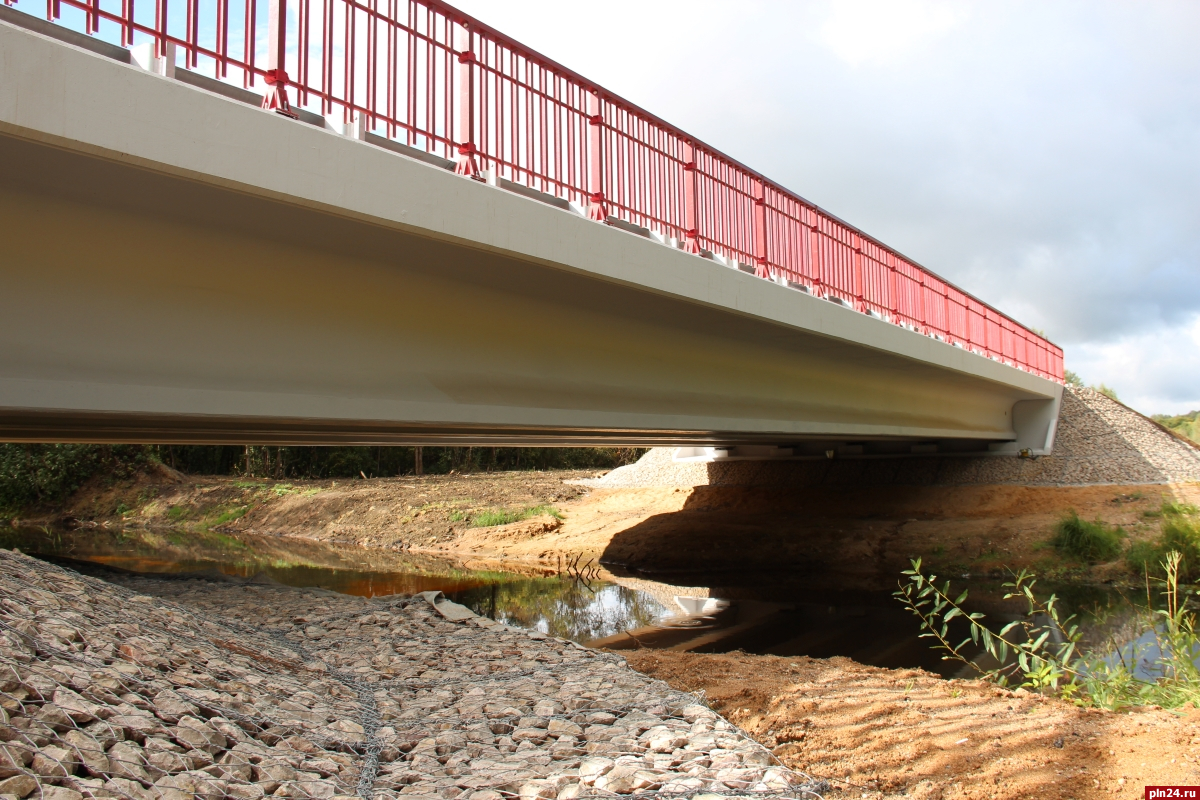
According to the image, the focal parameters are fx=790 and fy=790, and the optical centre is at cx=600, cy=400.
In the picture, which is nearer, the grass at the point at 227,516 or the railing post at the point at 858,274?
the railing post at the point at 858,274

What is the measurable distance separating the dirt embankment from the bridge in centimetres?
818

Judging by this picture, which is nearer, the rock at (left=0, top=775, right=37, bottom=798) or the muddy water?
the rock at (left=0, top=775, right=37, bottom=798)

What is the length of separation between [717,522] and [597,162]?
46.3ft

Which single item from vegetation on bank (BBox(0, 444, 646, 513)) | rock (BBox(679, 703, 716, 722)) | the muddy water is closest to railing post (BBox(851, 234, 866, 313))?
the muddy water

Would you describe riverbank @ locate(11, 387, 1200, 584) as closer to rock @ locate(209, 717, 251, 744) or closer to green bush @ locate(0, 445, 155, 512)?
green bush @ locate(0, 445, 155, 512)

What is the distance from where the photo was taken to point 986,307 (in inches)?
709

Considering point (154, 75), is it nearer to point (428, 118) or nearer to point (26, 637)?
point (428, 118)

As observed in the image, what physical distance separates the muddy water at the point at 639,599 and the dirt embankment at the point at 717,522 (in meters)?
1.32

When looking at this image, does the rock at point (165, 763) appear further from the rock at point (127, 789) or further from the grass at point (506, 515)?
the grass at point (506, 515)

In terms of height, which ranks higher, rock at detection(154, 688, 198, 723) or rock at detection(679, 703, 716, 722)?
rock at detection(154, 688, 198, 723)

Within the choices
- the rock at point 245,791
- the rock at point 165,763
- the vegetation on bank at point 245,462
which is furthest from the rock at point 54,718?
the vegetation on bank at point 245,462

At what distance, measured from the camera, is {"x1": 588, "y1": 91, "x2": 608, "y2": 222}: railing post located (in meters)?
7.96

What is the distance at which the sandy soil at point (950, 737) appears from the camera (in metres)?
4.58

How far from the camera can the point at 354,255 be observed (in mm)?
6062
